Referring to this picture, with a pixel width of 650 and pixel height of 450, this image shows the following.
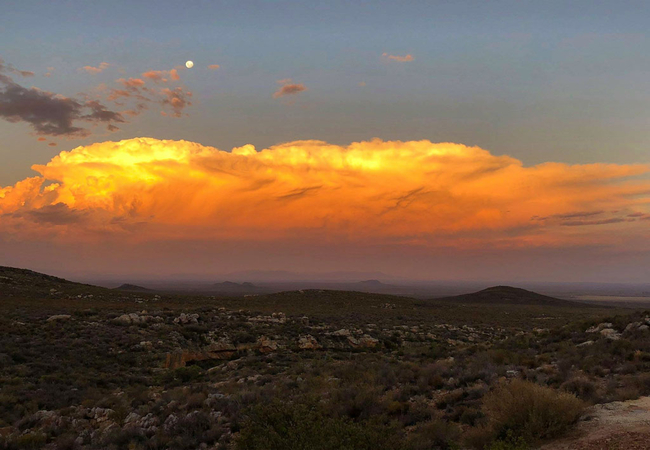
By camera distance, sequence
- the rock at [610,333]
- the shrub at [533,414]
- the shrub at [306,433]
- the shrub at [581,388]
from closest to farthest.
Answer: the shrub at [306,433] < the shrub at [533,414] < the shrub at [581,388] < the rock at [610,333]

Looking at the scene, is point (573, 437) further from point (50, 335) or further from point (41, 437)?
point (50, 335)

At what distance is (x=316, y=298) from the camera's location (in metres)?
63.8

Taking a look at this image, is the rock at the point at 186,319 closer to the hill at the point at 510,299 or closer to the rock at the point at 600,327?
the rock at the point at 600,327

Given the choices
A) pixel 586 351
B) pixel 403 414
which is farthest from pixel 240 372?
pixel 586 351

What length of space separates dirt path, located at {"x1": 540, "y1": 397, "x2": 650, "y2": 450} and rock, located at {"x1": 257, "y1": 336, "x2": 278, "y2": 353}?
17.8m

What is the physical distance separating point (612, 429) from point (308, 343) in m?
18.5

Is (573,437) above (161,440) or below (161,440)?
above

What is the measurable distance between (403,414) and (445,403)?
1475 millimetres

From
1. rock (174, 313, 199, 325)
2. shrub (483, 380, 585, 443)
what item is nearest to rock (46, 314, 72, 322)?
rock (174, 313, 199, 325)

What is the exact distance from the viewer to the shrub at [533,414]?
761 cm

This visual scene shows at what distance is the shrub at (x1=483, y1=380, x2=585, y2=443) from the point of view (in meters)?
7.61

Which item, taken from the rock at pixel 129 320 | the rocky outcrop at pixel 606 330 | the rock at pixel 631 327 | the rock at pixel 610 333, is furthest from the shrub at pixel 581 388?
the rock at pixel 129 320

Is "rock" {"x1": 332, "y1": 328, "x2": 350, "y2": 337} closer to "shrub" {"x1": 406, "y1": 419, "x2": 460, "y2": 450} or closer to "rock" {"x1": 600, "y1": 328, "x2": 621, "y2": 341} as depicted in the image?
"rock" {"x1": 600, "y1": 328, "x2": 621, "y2": 341}

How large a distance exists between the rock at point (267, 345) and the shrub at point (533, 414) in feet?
54.5
